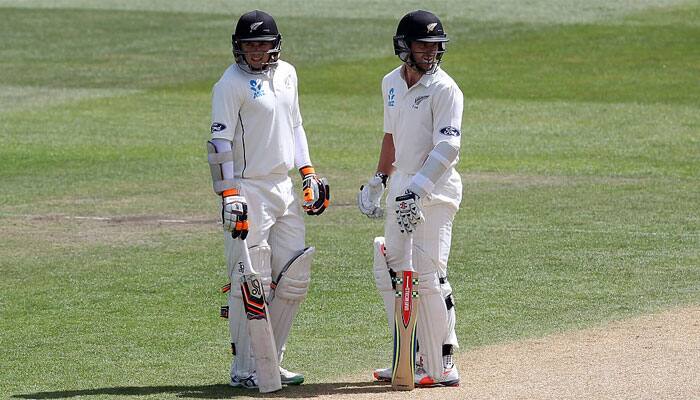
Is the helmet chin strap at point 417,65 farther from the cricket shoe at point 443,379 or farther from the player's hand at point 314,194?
the cricket shoe at point 443,379

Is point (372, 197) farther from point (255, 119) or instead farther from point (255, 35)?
point (255, 35)

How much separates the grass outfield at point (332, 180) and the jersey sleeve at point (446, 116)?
1.65m

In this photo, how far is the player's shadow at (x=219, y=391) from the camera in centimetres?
845

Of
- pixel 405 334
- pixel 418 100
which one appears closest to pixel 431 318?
pixel 405 334

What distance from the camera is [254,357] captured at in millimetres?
8680

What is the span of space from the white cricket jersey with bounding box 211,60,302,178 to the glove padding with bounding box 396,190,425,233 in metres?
0.83

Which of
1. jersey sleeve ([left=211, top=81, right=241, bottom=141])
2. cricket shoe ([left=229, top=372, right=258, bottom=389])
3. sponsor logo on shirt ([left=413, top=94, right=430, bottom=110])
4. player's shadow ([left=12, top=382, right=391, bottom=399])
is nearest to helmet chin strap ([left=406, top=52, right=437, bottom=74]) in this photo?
sponsor logo on shirt ([left=413, top=94, right=430, bottom=110])

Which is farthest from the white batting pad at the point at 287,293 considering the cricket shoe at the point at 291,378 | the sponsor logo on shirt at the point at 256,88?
the sponsor logo on shirt at the point at 256,88

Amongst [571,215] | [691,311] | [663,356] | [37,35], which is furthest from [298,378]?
[37,35]

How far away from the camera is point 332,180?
17922 mm

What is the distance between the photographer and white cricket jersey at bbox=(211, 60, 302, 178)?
28.2ft

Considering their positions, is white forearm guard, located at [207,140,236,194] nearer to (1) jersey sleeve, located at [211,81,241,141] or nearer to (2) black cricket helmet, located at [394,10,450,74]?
(1) jersey sleeve, located at [211,81,241,141]

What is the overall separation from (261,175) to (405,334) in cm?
127

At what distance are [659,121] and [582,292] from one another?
12293mm
